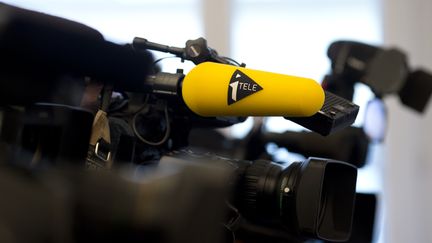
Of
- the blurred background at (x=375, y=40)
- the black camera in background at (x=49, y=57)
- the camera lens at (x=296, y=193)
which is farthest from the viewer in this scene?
the blurred background at (x=375, y=40)

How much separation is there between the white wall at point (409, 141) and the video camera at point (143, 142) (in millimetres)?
1297

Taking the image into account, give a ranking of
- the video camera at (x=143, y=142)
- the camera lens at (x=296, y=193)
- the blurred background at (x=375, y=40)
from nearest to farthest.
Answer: the video camera at (x=143, y=142) → the camera lens at (x=296, y=193) → the blurred background at (x=375, y=40)

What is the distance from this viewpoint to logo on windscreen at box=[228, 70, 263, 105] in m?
0.50

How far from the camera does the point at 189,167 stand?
0.95 feet

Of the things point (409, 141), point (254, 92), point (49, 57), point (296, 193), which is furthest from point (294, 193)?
point (409, 141)

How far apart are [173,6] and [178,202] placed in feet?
5.88

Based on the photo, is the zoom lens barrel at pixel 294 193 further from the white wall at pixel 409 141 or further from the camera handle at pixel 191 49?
the white wall at pixel 409 141

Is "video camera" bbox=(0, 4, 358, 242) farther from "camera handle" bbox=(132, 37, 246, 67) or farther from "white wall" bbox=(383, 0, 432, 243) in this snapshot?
"white wall" bbox=(383, 0, 432, 243)

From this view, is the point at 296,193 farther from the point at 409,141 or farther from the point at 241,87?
the point at 409,141

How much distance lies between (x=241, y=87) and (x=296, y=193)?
0.54 feet

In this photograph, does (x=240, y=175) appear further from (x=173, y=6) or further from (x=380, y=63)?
(x=173, y=6)

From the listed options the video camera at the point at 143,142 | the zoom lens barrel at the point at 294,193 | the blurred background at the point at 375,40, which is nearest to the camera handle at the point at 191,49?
the video camera at the point at 143,142

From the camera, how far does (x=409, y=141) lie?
6.01 ft

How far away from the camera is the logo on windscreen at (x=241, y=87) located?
50cm
